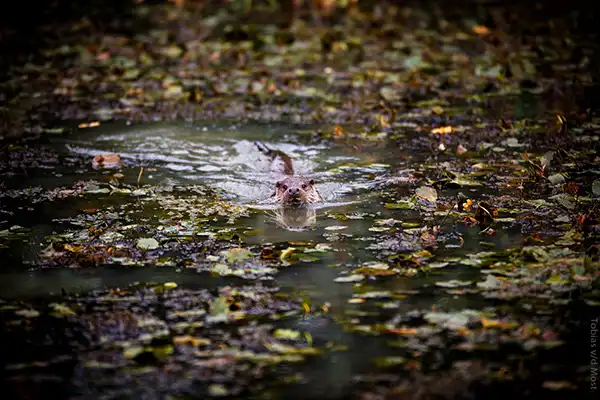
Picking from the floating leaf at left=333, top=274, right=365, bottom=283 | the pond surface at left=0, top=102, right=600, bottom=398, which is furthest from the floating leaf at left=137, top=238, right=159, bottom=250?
the floating leaf at left=333, top=274, right=365, bottom=283

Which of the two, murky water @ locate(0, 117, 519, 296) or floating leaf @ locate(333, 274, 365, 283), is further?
murky water @ locate(0, 117, 519, 296)

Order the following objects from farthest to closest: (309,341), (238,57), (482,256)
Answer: (238,57) < (482,256) < (309,341)

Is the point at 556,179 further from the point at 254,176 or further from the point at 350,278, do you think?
the point at 254,176

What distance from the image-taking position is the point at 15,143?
9.70m

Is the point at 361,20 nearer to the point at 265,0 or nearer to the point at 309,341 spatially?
the point at 265,0

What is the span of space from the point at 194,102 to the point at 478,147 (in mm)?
4273

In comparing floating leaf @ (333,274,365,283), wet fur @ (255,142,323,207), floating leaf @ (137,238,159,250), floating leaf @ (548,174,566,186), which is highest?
floating leaf @ (548,174,566,186)

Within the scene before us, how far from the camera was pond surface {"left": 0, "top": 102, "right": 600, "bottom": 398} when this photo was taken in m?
4.76

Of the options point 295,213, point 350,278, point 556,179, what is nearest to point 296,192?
point 295,213

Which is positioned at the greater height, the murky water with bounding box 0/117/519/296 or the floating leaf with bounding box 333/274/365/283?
the murky water with bounding box 0/117/519/296

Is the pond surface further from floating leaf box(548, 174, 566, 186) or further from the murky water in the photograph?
floating leaf box(548, 174, 566, 186)

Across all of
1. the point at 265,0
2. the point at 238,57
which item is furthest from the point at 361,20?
the point at 238,57

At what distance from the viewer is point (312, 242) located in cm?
644

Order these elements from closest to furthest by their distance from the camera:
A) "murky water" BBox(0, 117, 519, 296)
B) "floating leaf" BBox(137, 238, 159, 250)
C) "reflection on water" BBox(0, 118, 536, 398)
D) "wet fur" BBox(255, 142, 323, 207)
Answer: "reflection on water" BBox(0, 118, 536, 398) < "floating leaf" BBox(137, 238, 159, 250) < "murky water" BBox(0, 117, 519, 296) < "wet fur" BBox(255, 142, 323, 207)
